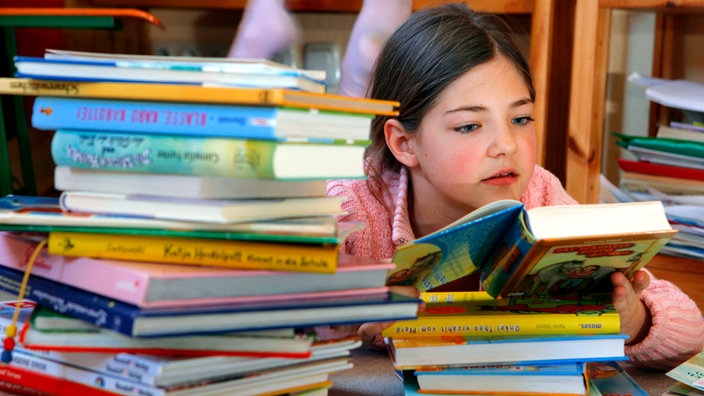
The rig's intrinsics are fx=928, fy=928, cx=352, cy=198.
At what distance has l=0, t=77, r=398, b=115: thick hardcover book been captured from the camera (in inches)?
27.5

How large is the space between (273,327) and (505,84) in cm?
58

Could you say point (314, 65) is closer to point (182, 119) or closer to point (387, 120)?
point (387, 120)

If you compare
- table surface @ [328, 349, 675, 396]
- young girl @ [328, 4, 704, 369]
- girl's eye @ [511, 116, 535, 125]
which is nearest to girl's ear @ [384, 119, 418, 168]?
young girl @ [328, 4, 704, 369]

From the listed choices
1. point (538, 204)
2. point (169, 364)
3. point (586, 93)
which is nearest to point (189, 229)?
point (169, 364)

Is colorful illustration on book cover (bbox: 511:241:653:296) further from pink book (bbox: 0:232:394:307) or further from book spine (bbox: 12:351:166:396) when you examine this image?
book spine (bbox: 12:351:166:396)

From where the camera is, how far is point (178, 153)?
0.73 metres

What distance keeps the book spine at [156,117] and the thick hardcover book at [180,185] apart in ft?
0.12

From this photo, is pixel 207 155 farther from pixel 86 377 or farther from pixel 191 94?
pixel 86 377

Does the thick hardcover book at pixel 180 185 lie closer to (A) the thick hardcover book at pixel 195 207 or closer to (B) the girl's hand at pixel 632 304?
(A) the thick hardcover book at pixel 195 207

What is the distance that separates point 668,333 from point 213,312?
0.57 m

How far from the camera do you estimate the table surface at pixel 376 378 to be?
92 centimetres

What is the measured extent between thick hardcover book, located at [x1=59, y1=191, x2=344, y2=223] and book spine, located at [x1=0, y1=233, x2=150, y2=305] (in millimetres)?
46

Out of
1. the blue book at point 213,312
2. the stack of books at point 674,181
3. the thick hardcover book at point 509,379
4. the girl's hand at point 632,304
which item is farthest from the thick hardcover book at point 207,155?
the stack of books at point 674,181

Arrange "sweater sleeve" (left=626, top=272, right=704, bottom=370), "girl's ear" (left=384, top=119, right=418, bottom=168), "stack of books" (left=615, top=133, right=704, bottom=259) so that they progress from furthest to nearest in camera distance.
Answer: "stack of books" (left=615, top=133, right=704, bottom=259)
"girl's ear" (left=384, top=119, right=418, bottom=168)
"sweater sleeve" (left=626, top=272, right=704, bottom=370)
